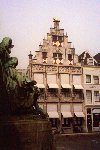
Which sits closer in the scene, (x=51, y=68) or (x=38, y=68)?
(x=38, y=68)

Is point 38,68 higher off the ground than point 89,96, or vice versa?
point 38,68

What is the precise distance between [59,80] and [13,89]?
28476 mm

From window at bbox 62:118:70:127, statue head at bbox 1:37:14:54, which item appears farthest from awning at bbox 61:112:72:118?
statue head at bbox 1:37:14:54

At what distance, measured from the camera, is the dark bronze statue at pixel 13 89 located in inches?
317

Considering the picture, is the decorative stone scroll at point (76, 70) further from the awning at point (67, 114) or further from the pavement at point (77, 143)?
the pavement at point (77, 143)

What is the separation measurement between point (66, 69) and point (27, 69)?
14.7 feet

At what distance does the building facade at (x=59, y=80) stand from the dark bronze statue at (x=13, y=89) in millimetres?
26354

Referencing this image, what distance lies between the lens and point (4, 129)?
759 cm

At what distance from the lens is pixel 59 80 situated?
120 ft

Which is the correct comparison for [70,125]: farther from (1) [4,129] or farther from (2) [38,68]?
(1) [4,129]

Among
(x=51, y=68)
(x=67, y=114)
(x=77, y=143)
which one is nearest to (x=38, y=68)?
(x=51, y=68)

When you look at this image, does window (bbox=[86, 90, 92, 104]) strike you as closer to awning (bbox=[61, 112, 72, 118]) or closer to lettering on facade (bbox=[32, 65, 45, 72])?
awning (bbox=[61, 112, 72, 118])

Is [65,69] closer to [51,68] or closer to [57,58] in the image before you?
[57,58]

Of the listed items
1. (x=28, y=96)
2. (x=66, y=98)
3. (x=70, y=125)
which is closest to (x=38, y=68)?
(x=66, y=98)
